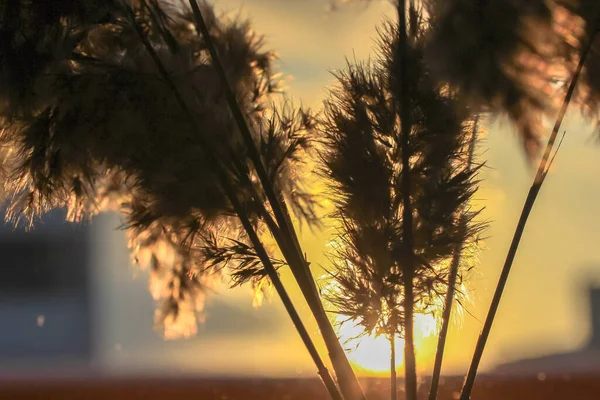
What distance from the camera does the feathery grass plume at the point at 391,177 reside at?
1.71m

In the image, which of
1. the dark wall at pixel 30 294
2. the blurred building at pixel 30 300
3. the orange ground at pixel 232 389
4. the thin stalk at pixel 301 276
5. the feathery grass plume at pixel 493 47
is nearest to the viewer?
the feathery grass plume at pixel 493 47

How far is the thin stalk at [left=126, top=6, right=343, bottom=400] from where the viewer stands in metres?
1.70

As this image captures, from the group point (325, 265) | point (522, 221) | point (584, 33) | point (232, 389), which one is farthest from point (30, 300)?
point (584, 33)

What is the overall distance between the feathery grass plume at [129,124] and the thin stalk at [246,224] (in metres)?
0.03

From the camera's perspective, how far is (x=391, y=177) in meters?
1.73

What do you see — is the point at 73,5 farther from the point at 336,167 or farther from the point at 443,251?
the point at 443,251

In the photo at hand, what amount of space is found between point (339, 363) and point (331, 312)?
12cm

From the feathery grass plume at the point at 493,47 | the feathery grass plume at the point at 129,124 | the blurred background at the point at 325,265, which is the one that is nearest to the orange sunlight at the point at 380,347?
the blurred background at the point at 325,265

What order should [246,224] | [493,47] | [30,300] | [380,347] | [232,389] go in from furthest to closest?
[30,300]
[232,389]
[380,347]
[246,224]
[493,47]

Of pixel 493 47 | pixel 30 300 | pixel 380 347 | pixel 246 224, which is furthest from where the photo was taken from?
pixel 30 300

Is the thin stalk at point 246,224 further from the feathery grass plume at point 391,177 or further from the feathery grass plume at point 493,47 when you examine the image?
the feathery grass plume at point 493,47

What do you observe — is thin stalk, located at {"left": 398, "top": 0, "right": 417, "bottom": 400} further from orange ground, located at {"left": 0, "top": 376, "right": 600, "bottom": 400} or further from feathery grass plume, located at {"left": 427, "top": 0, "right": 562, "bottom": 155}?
orange ground, located at {"left": 0, "top": 376, "right": 600, "bottom": 400}

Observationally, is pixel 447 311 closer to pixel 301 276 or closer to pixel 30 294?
pixel 301 276

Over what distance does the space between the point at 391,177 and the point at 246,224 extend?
34cm
